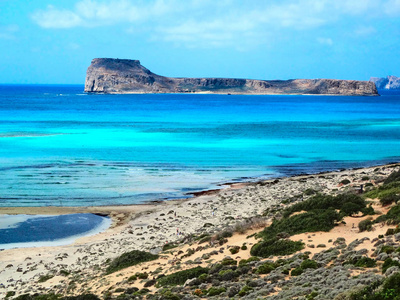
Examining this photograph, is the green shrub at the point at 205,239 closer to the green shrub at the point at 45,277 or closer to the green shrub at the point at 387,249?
the green shrub at the point at 45,277

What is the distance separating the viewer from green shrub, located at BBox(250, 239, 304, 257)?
54.2 ft

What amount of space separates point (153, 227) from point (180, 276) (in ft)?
30.3

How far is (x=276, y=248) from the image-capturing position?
1672 cm

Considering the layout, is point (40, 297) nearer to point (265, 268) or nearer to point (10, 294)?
point (10, 294)

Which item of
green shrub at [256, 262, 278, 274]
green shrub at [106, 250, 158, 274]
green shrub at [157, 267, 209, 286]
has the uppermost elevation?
green shrub at [256, 262, 278, 274]

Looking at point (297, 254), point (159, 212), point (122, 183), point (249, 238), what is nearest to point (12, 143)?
point (122, 183)

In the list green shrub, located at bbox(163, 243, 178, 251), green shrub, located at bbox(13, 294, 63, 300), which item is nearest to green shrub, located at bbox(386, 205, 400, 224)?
green shrub, located at bbox(163, 243, 178, 251)

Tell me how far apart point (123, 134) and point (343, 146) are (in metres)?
28.6

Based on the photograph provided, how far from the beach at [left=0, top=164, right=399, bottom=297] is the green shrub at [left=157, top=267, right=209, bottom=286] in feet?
5.56

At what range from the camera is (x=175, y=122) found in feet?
276

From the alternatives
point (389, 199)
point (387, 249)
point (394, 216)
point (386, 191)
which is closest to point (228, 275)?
point (387, 249)

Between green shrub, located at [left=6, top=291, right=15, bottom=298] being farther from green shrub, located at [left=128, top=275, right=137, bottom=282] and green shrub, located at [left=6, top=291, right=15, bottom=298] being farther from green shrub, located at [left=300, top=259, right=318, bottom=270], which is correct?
green shrub, located at [left=300, top=259, right=318, bottom=270]

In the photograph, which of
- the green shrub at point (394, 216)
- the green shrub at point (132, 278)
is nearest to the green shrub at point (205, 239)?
the green shrub at point (132, 278)

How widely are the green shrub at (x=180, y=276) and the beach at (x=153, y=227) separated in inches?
66.7
